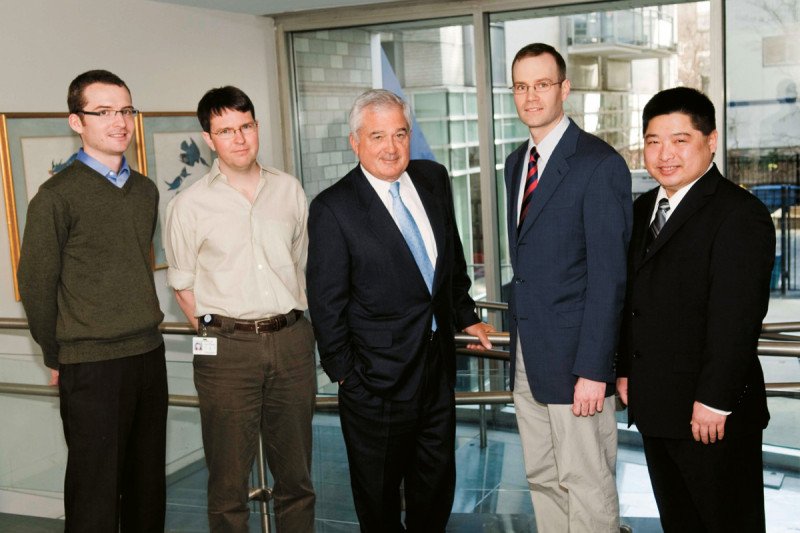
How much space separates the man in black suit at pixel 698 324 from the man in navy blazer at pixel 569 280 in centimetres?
10

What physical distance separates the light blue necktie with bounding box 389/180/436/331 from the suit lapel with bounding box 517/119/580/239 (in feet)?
1.15

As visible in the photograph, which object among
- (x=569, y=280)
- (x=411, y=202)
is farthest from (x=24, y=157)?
(x=569, y=280)

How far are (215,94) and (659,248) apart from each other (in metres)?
1.46

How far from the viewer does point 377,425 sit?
272cm

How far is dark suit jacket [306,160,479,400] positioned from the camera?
267 cm

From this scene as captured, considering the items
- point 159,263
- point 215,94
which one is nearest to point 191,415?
point 215,94

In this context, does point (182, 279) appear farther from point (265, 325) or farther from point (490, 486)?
point (490, 486)

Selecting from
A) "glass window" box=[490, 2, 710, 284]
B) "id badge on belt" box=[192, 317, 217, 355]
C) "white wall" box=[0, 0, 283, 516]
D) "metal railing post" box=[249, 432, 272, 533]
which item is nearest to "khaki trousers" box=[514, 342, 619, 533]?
"id badge on belt" box=[192, 317, 217, 355]

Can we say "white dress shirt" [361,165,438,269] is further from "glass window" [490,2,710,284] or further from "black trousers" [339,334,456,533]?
"glass window" [490,2,710,284]

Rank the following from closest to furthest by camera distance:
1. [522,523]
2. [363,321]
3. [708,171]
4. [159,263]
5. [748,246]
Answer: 1. [748,246]
2. [708,171]
3. [363,321]
4. [522,523]
5. [159,263]

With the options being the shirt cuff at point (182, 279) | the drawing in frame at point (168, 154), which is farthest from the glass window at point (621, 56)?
the shirt cuff at point (182, 279)

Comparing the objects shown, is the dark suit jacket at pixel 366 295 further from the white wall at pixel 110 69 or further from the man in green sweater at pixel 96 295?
the white wall at pixel 110 69

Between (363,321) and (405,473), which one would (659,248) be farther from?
(405,473)

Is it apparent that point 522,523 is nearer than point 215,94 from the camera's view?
No
